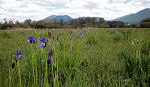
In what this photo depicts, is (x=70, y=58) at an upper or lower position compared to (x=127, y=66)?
upper

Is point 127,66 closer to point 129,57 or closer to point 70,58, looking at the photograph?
point 129,57

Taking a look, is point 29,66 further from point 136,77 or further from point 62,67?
point 136,77

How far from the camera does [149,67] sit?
1626 mm

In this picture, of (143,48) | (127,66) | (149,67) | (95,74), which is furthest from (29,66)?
(143,48)

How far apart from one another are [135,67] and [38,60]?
1683 millimetres

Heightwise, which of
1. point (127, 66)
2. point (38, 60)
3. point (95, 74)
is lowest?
point (95, 74)

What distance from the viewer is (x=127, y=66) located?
1836 mm

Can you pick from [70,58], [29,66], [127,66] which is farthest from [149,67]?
[29,66]

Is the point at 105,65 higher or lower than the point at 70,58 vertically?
lower

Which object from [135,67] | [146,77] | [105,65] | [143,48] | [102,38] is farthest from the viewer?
[102,38]

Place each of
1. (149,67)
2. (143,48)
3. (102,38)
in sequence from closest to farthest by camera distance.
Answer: (149,67) → (143,48) → (102,38)

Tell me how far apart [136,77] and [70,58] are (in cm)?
109

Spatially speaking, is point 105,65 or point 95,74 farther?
point 105,65

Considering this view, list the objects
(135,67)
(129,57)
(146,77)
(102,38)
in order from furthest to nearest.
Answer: (102,38)
(129,57)
(135,67)
(146,77)
